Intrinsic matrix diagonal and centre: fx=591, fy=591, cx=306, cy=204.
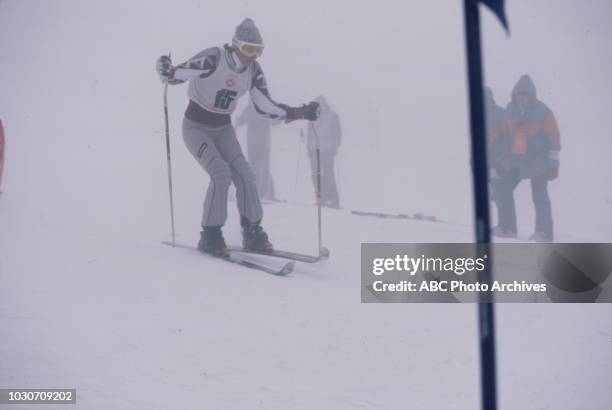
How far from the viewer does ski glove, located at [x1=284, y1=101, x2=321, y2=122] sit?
3287 millimetres

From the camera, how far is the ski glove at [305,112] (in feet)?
10.8

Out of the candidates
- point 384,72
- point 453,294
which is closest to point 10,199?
point 453,294

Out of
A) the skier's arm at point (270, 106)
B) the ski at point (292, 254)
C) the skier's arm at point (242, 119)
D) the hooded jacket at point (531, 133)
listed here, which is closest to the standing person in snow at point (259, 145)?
the skier's arm at point (242, 119)

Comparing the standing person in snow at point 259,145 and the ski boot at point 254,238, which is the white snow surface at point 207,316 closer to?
the ski boot at point 254,238

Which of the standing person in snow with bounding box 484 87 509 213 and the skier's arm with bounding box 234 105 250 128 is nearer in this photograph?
the standing person in snow with bounding box 484 87 509 213

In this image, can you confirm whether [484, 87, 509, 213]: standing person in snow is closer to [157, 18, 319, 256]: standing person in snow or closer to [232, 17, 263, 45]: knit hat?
[157, 18, 319, 256]: standing person in snow

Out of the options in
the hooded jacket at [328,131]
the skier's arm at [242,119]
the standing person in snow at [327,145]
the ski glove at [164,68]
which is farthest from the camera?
the hooded jacket at [328,131]

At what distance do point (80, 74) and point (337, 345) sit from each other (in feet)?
19.7

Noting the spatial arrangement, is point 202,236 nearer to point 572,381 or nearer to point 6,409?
point 6,409

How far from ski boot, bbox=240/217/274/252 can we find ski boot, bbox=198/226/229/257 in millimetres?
176

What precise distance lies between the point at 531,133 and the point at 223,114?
2.64 m

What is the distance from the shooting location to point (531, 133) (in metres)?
4.67

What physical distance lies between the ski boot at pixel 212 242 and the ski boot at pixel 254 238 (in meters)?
0.18

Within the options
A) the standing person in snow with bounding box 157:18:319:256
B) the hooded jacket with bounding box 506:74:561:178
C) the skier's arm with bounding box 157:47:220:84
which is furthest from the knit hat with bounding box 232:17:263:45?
the hooded jacket with bounding box 506:74:561:178
